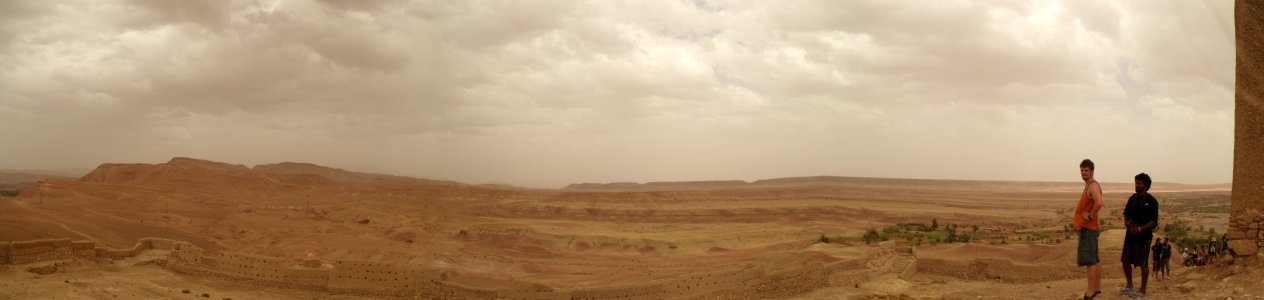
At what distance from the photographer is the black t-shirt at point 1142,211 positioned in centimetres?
800

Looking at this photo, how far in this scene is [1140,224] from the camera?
8.19 metres

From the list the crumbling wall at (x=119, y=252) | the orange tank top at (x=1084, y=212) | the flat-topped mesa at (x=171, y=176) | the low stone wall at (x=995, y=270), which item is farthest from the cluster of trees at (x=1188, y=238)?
the flat-topped mesa at (x=171, y=176)

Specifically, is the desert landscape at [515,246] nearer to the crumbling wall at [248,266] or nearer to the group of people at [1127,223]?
the crumbling wall at [248,266]

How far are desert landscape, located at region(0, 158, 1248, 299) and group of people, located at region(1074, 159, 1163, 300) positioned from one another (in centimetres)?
71

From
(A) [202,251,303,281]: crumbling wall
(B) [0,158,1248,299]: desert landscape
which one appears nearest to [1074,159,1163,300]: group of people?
(B) [0,158,1248,299]: desert landscape

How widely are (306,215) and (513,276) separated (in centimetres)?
2454

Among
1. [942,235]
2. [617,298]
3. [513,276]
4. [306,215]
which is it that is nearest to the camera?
[617,298]

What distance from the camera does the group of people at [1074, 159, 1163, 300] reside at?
8.02 metres

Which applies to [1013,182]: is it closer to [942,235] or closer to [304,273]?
[942,235]

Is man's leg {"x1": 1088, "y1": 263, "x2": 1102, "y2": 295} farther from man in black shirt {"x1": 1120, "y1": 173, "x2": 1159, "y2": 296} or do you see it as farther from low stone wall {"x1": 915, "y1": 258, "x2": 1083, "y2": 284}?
low stone wall {"x1": 915, "y1": 258, "x2": 1083, "y2": 284}

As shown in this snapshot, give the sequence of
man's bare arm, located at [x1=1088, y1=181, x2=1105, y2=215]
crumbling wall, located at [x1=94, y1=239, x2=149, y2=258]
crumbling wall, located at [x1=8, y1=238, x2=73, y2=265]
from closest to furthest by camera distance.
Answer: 1. man's bare arm, located at [x1=1088, y1=181, x2=1105, y2=215]
2. crumbling wall, located at [x1=8, y1=238, x2=73, y2=265]
3. crumbling wall, located at [x1=94, y1=239, x2=149, y2=258]

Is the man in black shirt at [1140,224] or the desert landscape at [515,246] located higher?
the man in black shirt at [1140,224]

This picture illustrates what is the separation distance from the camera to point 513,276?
983 inches

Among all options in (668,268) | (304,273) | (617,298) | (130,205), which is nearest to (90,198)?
(130,205)
